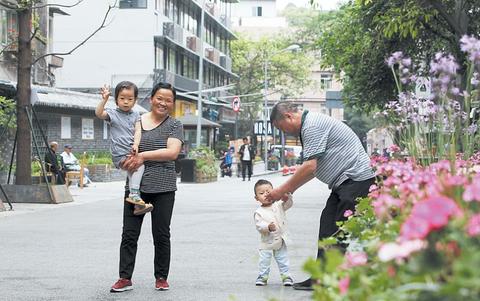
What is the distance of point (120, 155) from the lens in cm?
766

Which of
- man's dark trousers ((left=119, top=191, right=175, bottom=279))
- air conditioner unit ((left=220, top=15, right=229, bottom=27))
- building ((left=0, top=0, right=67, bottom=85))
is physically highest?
air conditioner unit ((left=220, top=15, right=229, bottom=27))

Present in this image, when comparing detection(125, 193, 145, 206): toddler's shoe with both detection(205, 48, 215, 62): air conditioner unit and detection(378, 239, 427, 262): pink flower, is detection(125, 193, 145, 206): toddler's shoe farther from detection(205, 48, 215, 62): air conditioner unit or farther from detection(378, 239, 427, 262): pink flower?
detection(205, 48, 215, 62): air conditioner unit

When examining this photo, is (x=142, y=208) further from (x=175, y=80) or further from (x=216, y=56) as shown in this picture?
(x=216, y=56)

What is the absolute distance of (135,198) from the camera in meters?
7.32

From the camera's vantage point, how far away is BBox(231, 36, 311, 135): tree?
7738 centimetres

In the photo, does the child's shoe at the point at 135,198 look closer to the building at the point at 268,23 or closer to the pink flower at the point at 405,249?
the pink flower at the point at 405,249

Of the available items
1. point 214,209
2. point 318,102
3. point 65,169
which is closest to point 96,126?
point 65,169

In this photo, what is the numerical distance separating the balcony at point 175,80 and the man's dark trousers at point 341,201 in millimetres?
42941

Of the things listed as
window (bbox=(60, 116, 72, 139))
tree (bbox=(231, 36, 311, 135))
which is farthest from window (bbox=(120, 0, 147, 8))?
tree (bbox=(231, 36, 311, 135))

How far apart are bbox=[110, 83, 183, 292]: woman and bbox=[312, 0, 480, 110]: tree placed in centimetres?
638

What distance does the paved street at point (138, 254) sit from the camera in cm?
756

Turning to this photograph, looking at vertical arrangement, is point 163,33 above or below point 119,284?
above

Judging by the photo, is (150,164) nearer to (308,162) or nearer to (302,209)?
(308,162)

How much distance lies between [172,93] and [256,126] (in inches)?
2134
